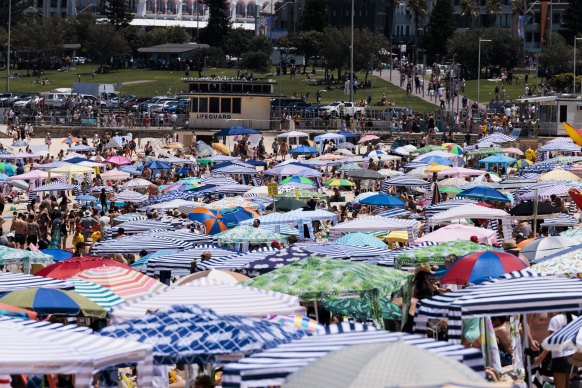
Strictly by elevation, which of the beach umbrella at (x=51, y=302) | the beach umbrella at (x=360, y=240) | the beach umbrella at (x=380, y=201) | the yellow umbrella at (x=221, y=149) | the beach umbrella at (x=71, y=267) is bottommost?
the yellow umbrella at (x=221, y=149)

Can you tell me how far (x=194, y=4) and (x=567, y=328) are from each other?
13846cm

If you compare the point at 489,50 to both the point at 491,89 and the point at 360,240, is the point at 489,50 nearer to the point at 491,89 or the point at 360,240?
the point at 491,89

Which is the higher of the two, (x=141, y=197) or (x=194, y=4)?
(x=194, y=4)

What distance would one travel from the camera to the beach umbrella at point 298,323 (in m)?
10.8

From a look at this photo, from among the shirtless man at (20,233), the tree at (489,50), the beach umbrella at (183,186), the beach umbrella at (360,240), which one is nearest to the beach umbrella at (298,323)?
the beach umbrella at (360,240)

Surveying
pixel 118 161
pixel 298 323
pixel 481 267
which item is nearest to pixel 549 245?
pixel 481 267

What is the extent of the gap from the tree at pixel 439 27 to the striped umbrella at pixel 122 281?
9132cm

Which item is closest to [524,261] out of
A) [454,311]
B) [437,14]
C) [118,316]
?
[454,311]

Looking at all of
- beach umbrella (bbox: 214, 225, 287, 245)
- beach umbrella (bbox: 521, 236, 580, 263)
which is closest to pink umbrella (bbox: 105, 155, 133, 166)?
beach umbrella (bbox: 214, 225, 287, 245)

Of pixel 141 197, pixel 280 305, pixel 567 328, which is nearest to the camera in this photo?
pixel 567 328

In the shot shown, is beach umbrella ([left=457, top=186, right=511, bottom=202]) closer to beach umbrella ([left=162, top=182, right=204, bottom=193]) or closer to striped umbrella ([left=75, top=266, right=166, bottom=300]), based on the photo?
beach umbrella ([left=162, top=182, right=204, bottom=193])

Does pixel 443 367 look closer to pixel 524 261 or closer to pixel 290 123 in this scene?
pixel 524 261

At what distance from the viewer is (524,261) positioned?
614 inches

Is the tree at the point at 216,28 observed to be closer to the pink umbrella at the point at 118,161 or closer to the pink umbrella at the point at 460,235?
the pink umbrella at the point at 118,161
